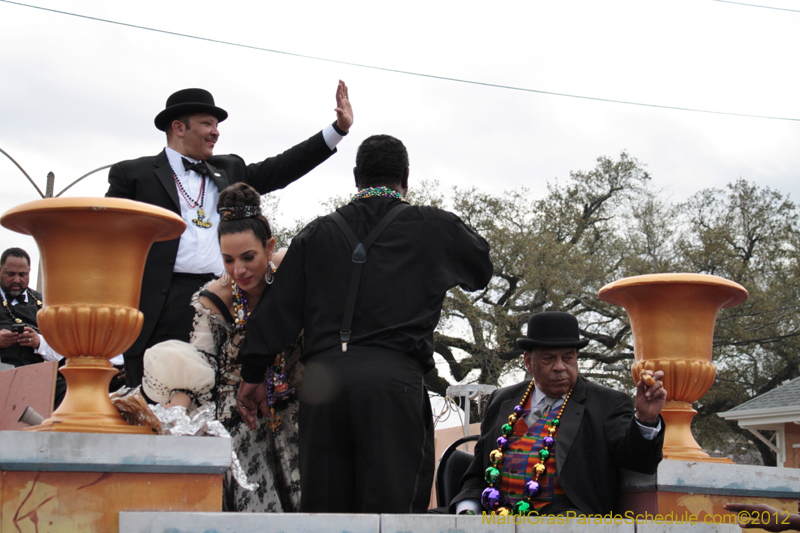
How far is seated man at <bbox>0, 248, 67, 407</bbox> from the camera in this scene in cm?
588

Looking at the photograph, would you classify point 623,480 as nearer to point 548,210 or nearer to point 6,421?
point 6,421

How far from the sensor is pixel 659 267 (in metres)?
23.7

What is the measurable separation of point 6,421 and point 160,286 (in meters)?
0.93

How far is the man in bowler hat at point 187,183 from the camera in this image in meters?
3.76

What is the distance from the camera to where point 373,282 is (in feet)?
10.1

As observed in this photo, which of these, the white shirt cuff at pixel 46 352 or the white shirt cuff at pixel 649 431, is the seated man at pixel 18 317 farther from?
the white shirt cuff at pixel 649 431

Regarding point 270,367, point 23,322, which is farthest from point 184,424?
point 23,322

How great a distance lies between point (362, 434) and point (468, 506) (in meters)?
0.91

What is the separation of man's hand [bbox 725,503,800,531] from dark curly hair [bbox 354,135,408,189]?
6.41 ft

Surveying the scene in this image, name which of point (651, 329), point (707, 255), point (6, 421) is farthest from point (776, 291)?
point (6, 421)

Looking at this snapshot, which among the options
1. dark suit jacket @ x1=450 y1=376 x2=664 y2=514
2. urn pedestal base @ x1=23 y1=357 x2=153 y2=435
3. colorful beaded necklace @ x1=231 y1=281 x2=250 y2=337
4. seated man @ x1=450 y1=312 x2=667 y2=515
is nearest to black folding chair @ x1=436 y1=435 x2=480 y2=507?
seated man @ x1=450 y1=312 x2=667 y2=515

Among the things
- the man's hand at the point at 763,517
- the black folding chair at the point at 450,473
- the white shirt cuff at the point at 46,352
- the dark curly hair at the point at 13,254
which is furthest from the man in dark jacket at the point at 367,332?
the dark curly hair at the point at 13,254

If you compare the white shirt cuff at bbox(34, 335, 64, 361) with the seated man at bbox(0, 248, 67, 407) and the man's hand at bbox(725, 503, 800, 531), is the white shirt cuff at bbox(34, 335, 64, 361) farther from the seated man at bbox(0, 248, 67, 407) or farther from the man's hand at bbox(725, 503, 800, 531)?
the man's hand at bbox(725, 503, 800, 531)

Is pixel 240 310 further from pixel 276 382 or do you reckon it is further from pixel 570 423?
pixel 570 423
